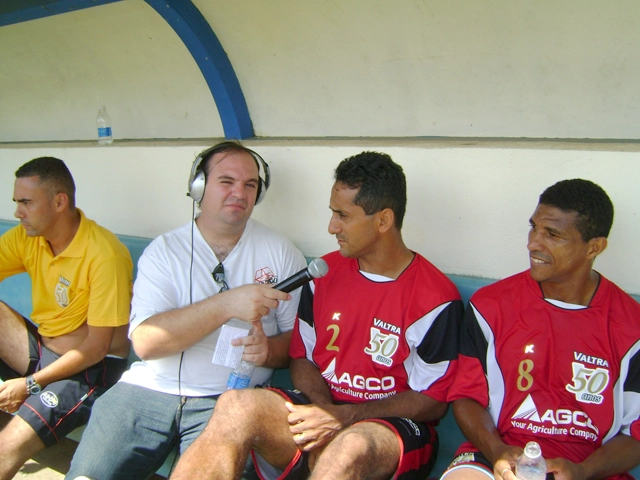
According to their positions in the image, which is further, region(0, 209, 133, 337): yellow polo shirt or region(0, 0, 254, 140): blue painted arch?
region(0, 0, 254, 140): blue painted arch

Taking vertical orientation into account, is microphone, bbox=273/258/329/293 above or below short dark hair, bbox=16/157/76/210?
below

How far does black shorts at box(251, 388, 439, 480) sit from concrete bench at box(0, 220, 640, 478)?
6.1 inches

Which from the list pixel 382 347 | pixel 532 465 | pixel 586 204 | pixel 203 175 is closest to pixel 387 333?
pixel 382 347

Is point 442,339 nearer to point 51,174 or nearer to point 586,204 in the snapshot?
point 586,204

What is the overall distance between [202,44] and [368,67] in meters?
0.97

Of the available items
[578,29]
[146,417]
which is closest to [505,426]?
[146,417]

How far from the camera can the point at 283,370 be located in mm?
2963

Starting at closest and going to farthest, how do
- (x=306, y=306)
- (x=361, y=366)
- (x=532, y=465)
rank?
(x=532, y=465)
(x=361, y=366)
(x=306, y=306)

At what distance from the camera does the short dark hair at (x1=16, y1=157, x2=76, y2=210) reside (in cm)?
317

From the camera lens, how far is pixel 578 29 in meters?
2.51

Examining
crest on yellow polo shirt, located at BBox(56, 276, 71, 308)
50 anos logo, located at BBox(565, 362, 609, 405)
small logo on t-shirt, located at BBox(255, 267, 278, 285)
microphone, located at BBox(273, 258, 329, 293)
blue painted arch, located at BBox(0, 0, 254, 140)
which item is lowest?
50 anos logo, located at BBox(565, 362, 609, 405)

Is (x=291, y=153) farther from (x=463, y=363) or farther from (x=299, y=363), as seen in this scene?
(x=463, y=363)

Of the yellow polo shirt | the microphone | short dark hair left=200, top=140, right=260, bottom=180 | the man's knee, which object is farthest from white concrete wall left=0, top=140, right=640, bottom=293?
the man's knee

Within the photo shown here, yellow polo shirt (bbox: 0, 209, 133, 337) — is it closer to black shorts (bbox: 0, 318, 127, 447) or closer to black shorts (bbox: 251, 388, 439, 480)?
black shorts (bbox: 0, 318, 127, 447)
